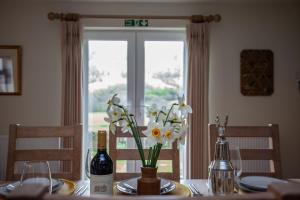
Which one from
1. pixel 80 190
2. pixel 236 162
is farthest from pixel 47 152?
pixel 236 162

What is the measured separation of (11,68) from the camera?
3.21 m

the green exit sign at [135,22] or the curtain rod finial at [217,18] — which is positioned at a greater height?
the curtain rod finial at [217,18]

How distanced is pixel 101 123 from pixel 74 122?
1.18ft

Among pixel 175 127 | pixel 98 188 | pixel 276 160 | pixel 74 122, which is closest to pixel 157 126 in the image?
pixel 175 127

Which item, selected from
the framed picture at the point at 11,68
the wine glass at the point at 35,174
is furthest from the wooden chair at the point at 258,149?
the framed picture at the point at 11,68

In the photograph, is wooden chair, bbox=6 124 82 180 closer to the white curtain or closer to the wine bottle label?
the wine bottle label

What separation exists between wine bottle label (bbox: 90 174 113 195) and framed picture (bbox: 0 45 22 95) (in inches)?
95.2

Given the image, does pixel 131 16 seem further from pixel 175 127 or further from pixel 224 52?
pixel 175 127

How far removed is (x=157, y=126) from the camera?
112 centimetres

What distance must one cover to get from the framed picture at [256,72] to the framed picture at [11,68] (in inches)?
96.8

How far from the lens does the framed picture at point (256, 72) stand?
10.8ft

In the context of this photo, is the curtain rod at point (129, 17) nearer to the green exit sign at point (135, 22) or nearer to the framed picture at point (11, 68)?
the green exit sign at point (135, 22)

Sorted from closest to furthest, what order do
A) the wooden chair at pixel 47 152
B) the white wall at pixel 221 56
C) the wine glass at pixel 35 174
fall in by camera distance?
the wine glass at pixel 35 174 < the wooden chair at pixel 47 152 < the white wall at pixel 221 56

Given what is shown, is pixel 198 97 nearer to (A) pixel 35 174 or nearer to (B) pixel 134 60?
(B) pixel 134 60
